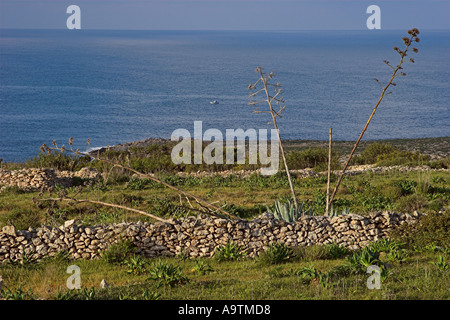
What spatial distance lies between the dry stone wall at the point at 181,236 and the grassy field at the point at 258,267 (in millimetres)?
304

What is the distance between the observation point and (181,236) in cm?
1066

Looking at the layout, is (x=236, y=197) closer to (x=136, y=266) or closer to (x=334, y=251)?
(x=334, y=251)

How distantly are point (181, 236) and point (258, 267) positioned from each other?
74.5 inches

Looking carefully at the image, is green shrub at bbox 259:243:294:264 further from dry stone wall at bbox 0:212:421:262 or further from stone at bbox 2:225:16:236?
stone at bbox 2:225:16:236

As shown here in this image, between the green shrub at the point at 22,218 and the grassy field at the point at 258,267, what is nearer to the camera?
Result: the grassy field at the point at 258,267

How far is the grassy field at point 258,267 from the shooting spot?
755cm

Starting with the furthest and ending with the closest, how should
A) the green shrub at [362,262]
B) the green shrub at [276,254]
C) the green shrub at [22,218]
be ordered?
the green shrub at [22,218] → the green shrub at [276,254] → the green shrub at [362,262]

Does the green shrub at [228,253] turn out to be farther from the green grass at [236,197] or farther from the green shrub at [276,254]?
the green grass at [236,197]

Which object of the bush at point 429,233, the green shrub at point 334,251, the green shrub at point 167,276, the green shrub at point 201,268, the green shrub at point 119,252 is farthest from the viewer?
the bush at point 429,233

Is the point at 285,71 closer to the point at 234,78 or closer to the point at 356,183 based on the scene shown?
the point at 234,78

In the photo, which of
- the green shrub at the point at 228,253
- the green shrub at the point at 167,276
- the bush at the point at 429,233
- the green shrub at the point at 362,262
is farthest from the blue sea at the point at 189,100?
the green shrub at the point at 362,262

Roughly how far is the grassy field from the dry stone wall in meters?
0.30

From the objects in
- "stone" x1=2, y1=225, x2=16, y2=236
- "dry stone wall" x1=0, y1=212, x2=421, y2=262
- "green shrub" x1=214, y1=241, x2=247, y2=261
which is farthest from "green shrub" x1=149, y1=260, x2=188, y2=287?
"stone" x1=2, y1=225, x2=16, y2=236
